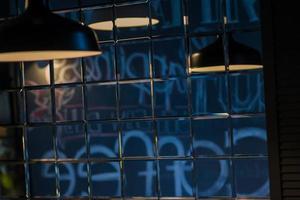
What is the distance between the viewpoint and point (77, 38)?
4.60 ft

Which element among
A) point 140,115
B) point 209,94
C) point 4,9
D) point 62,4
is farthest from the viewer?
point 4,9

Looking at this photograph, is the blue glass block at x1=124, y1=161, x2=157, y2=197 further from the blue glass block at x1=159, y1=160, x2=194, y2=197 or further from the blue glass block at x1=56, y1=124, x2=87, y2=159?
the blue glass block at x1=56, y1=124, x2=87, y2=159

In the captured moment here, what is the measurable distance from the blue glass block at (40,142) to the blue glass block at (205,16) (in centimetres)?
98

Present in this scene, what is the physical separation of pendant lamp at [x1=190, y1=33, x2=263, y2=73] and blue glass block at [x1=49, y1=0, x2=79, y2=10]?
0.76 meters

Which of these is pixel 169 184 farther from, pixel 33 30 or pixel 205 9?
pixel 33 30

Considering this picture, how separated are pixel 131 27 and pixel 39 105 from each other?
2.24ft

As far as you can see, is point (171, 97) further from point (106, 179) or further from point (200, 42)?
point (106, 179)

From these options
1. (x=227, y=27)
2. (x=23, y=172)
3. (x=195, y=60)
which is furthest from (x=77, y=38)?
(x=23, y=172)

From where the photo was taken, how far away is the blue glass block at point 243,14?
250 cm

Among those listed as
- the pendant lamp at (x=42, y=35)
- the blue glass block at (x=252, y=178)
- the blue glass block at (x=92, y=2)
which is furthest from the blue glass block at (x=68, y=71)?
the pendant lamp at (x=42, y=35)

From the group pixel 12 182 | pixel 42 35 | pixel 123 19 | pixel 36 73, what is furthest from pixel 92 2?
pixel 42 35

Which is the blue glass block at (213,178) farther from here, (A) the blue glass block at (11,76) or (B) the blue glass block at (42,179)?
(A) the blue glass block at (11,76)

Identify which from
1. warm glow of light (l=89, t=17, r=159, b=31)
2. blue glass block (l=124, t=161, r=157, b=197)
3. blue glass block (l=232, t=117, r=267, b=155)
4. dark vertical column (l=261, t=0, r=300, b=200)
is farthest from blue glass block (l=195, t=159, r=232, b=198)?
warm glow of light (l=89, t=17, r=159, b=31)

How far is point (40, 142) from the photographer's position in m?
2.98
